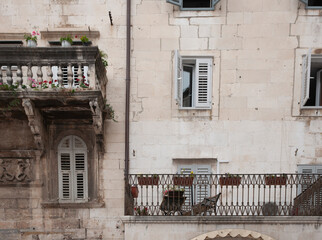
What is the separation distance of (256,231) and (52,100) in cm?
604

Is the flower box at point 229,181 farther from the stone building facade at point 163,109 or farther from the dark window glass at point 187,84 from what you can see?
the dark window glass at point 187,84

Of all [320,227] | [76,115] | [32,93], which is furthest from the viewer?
[76,115]

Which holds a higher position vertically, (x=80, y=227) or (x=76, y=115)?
(x=76, y=115)

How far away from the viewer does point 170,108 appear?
6617 mm

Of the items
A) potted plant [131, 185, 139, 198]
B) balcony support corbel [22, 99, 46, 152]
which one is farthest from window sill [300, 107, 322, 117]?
balcony support corbel [22, 99, 46, 152]

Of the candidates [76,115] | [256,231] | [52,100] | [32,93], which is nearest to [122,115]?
[76,115]

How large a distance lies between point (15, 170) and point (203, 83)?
6280 millimetres

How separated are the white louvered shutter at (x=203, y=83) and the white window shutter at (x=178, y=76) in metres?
0.56

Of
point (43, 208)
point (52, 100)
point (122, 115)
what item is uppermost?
point (52, 100)

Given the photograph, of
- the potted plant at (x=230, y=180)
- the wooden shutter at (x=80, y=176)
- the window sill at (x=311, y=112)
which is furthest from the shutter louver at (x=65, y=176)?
the window sill at (x=311, y=112)

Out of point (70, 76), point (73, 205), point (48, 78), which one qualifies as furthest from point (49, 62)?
point (73, 205)

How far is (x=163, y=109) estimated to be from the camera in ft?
21.7

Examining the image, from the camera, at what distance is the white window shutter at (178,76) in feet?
20.3

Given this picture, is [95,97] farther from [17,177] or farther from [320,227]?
[320,227]
